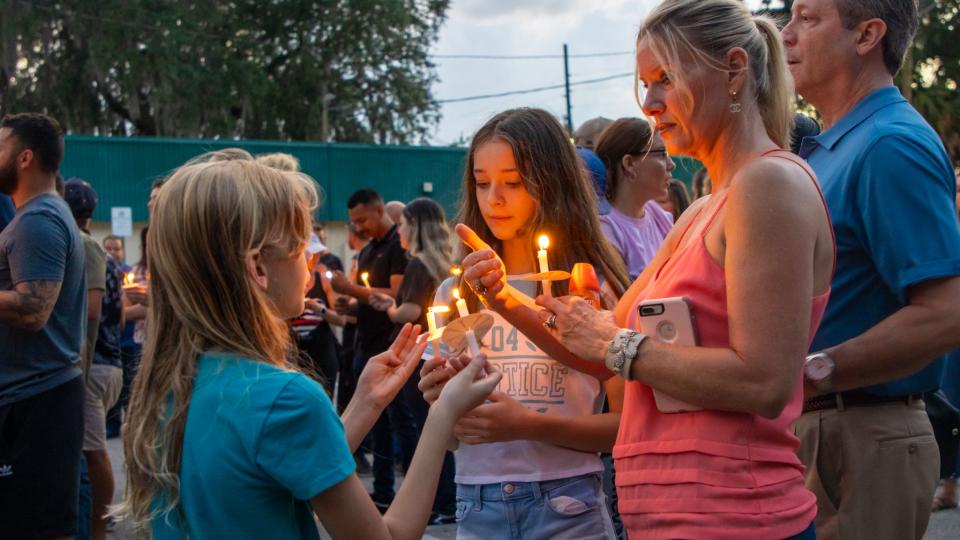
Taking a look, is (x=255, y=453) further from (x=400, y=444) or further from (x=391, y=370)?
(x=400, y=444)

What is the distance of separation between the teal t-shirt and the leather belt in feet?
4.40

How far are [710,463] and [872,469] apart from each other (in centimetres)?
82

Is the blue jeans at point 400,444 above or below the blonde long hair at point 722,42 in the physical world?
below

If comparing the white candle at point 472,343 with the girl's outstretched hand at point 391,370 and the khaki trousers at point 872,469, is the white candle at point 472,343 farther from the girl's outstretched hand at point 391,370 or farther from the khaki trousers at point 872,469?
the khaki trousers at point 872,469

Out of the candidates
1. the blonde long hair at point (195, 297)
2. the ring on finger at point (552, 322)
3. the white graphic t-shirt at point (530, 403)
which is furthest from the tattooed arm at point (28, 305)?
the ring on finger at point (552, 322)

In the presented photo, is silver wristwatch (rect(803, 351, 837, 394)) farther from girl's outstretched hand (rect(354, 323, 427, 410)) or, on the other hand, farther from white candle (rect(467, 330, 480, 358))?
girl's outstretched hand (rect(354, 323, 427, 410))

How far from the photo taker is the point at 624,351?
87.1 inches

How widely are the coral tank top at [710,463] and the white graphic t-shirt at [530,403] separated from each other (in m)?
0.69

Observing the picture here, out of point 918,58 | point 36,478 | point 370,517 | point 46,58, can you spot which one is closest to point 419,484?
point 370,517

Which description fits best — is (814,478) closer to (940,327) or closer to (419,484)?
(940,327)

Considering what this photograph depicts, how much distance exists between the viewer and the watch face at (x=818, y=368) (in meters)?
2.56

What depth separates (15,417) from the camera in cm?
505

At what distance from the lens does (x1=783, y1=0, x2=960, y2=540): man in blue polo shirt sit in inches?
102

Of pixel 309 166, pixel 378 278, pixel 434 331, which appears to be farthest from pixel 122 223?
pixel 434 331
